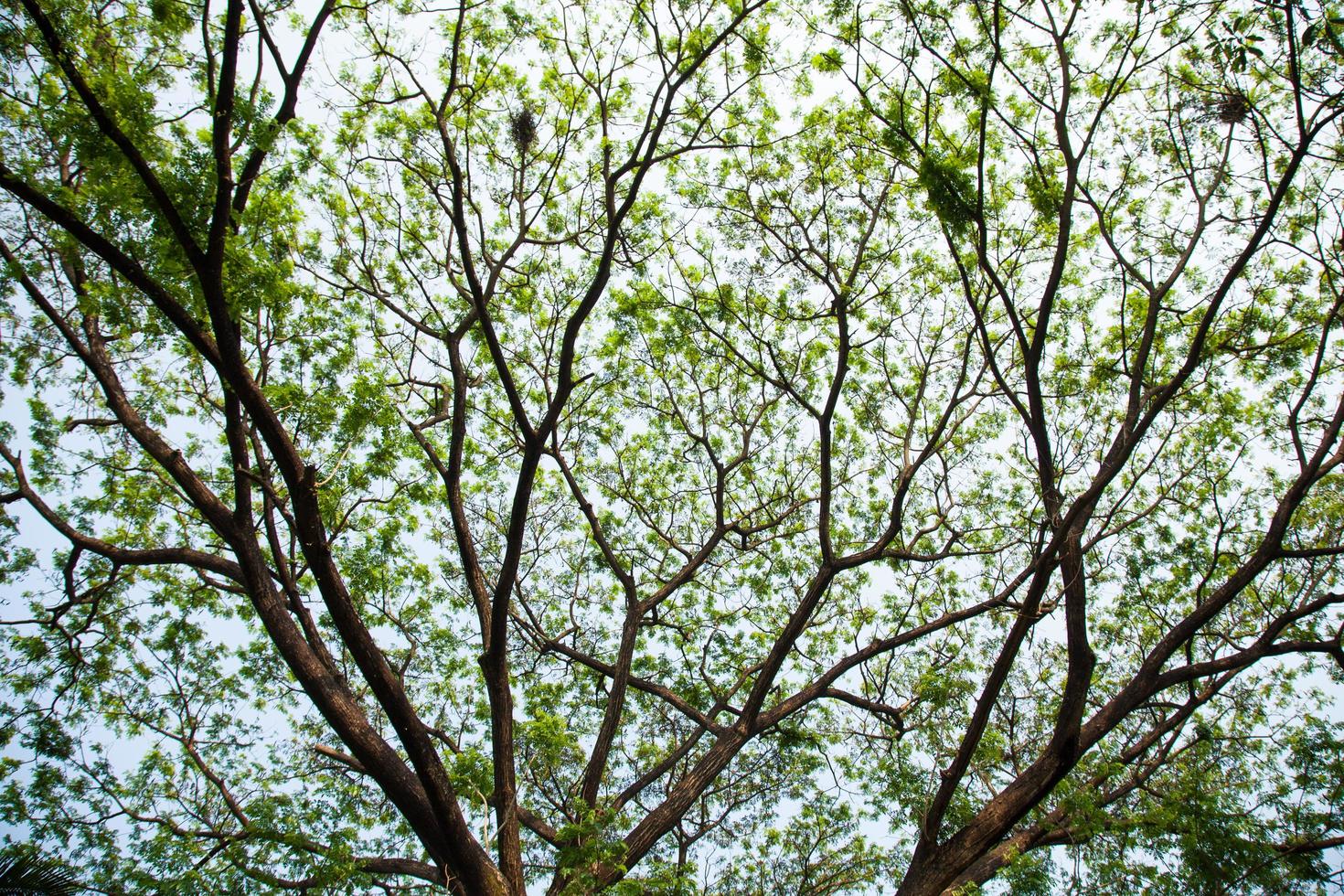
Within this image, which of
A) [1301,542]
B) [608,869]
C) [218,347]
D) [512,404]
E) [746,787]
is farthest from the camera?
[746,787]

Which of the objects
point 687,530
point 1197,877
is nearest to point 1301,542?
point 1197,877

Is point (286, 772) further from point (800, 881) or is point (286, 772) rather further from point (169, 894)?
point (800, 881)

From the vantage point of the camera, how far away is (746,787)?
31.8 ft

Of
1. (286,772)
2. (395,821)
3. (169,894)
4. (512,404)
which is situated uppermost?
(512,404)

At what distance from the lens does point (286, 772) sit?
8750mm

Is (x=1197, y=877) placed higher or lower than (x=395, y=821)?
lower

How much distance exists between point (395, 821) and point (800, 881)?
15.2 feet

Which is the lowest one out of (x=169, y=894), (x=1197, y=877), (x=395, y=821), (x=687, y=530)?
(x=1197, y=877)

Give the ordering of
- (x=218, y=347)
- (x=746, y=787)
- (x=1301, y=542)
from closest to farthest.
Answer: (x=218, y=347), (x=1301, y=542), (x=746, y=787)

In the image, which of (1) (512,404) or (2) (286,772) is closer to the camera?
(1) (512,404)

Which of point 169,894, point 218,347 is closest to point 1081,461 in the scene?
point 218,347

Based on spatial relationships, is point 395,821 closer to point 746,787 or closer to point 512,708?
point 512,708

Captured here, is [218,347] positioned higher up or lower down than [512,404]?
lower down

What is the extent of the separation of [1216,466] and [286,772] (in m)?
10.8
